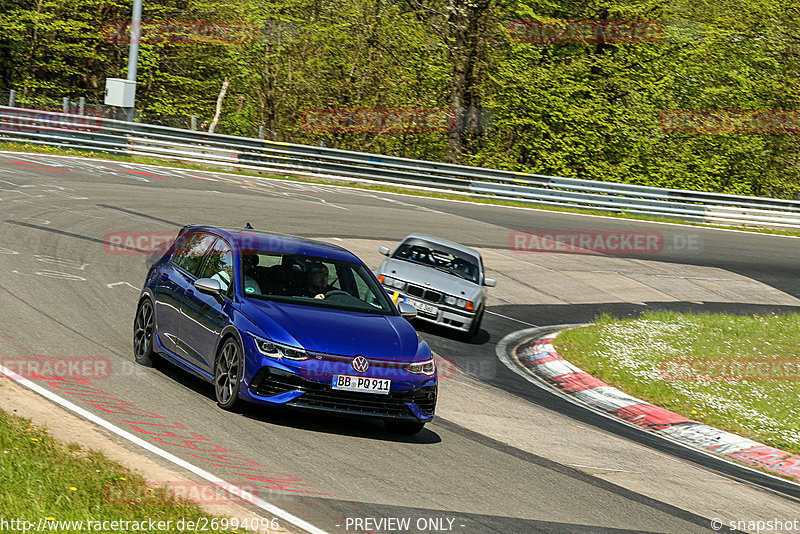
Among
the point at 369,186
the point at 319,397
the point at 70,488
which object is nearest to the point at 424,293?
the point at 319,397

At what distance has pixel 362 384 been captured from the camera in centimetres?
780

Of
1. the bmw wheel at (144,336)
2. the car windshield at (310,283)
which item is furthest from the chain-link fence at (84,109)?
the car windshield at (310,283)

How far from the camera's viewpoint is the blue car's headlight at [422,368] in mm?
8086

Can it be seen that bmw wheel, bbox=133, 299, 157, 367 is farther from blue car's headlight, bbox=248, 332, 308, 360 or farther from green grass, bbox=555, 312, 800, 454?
green grass, bbox=555, 312, 800, 454

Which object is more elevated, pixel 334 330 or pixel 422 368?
pixel 334 330

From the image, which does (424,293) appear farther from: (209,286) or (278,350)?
(278,350)

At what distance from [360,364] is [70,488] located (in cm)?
279

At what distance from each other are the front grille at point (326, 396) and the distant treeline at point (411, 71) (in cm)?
3042

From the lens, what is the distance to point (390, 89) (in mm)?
38312

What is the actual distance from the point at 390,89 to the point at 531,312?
2202cm

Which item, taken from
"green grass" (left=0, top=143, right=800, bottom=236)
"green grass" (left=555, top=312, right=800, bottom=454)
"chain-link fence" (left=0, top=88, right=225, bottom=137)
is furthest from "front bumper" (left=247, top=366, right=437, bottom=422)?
"chain-link fence" (left=0, top=88, right=225, bottom=137)

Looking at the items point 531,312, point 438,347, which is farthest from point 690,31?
point 438,347

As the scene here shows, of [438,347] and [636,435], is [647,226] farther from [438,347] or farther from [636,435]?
[636,435]

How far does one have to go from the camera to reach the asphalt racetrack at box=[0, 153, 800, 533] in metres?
6.82
